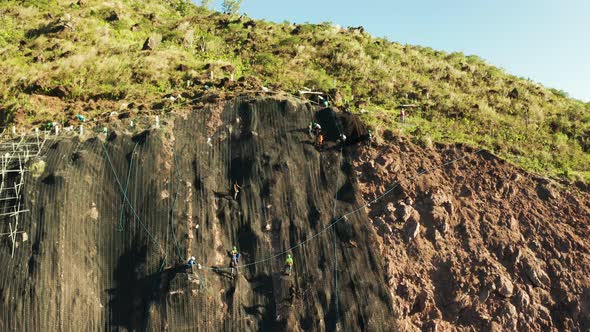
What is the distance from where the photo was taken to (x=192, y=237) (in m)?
13.2

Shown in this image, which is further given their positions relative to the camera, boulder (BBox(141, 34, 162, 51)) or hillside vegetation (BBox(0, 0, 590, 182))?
boulder (BBox(141, 34, 162, 51))

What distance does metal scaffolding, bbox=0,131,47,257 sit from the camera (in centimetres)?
1287

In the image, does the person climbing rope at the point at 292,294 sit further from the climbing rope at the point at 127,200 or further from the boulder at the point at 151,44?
the boulder at the point at 151,44

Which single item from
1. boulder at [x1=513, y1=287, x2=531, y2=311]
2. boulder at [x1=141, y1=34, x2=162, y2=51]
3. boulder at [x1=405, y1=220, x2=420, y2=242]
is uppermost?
boulder at [x1=141, y1=34, x2=162, y2=51]

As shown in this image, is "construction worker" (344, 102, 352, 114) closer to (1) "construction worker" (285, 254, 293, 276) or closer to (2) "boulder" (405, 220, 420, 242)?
(2) "boulder" (405, 220, 420, 242)

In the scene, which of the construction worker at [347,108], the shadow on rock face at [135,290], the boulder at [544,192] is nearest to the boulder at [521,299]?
the boulder at [544,192]

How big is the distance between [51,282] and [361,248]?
9.56m

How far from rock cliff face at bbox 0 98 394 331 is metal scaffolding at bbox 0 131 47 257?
0.25m

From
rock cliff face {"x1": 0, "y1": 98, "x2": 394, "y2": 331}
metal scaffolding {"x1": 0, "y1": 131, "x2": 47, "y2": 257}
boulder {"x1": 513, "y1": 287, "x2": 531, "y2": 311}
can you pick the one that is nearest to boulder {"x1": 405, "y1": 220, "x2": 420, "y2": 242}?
rock cliff face {"x1": 0, "y1": 98, "x2": 394, "y2": 331}

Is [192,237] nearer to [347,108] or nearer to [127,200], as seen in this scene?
[127,200]

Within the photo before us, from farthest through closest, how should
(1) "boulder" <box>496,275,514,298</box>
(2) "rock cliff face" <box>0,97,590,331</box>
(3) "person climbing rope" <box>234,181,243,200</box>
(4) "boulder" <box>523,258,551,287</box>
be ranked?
(3) "person climbing rope" <box>234,181,243,200</box> < (4) "boulder" <box>523,258,551,287</box> < (1) "boulder" <box>496,275,514,298</box> < (2) "rock cliff face" <box>0,97,590,331</box>

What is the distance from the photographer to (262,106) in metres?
16.8

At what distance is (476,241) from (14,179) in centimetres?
1576

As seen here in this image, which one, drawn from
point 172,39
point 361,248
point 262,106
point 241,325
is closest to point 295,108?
point 262,106
